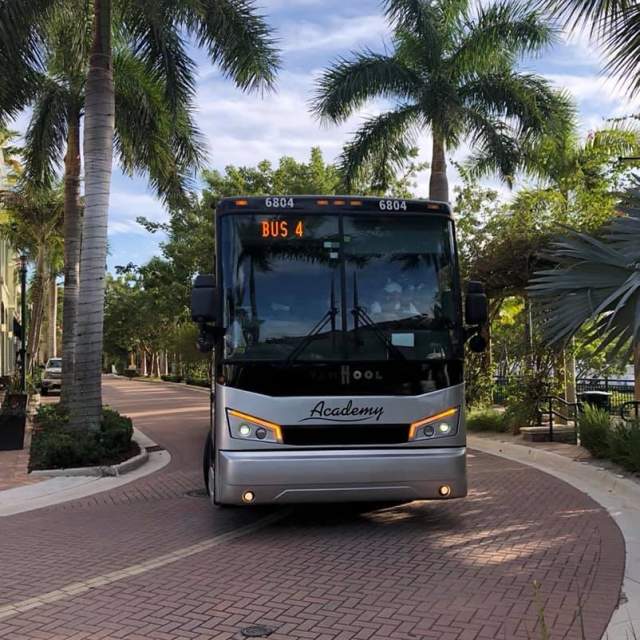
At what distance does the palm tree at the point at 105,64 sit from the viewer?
12.7 m

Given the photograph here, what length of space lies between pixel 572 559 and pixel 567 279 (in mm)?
2456

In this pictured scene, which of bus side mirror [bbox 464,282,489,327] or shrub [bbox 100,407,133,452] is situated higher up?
bus side mirror [bbox 464,282,489,327]

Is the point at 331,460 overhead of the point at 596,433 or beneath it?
overhead

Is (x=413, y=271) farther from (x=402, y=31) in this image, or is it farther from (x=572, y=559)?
(x=402, y=31)

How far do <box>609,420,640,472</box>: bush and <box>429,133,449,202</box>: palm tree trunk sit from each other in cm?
880

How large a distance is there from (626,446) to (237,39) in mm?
10167

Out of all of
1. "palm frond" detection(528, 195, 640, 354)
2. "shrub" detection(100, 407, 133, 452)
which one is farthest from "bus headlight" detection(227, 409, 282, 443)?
"shrub" detection(100, 407, 133, 452)

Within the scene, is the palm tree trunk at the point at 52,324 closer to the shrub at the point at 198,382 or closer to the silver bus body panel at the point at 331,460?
the shrub at the point at 198,382

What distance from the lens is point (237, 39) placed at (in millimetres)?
14297

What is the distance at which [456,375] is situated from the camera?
7.25 m

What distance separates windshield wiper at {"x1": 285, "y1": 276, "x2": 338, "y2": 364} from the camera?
698 centimetres

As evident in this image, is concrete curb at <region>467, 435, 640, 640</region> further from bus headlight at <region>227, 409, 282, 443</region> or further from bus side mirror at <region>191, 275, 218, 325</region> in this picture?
bus side mirror at <region>191, 275, 218, 325</region>

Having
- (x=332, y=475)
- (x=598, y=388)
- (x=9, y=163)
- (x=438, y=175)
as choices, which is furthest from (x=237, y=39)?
(x=9, y=163)

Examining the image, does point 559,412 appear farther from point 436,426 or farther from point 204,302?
point 204,302
